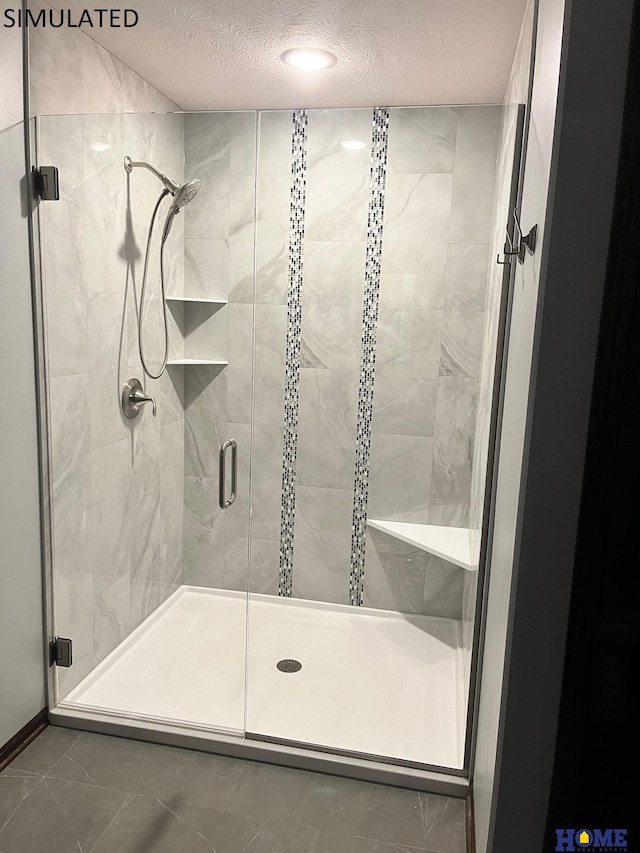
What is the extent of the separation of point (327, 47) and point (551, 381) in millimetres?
1698

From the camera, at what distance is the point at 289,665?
2.64 m

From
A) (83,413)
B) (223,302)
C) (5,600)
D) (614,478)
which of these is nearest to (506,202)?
(223,302)

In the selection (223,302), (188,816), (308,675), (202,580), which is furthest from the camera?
(308,675)

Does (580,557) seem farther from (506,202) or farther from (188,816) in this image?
(188,816)

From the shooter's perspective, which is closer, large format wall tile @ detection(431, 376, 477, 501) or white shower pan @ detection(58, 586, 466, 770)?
white shower pan @ detection(58, 586, 466, 770)

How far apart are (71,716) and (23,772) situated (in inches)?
10.0

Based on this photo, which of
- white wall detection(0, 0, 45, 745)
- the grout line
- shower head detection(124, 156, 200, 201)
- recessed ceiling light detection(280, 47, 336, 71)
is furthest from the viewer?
recessed ceiling light detection(280, 47, 336, 71)

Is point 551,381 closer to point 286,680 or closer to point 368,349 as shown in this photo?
point 368,349

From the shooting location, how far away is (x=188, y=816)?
1868 millimetres

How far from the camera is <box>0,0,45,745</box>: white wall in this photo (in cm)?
192

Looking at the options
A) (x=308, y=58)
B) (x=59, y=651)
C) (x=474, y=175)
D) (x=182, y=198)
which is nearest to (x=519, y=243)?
(x=474, y=175)

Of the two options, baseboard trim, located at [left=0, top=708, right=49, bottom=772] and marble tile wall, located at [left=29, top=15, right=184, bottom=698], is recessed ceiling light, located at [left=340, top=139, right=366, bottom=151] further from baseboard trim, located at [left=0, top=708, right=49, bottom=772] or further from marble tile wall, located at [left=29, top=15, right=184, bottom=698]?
baseboard trim, located at [left=0, top=708, right=49, bottom=772]

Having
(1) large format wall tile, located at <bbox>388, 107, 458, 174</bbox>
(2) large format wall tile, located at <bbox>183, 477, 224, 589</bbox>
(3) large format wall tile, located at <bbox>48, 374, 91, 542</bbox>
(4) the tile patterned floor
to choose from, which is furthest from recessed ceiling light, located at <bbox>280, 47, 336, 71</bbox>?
(4) the tile patterned floor

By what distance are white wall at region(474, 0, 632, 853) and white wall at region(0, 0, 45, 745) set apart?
59.9 inches
